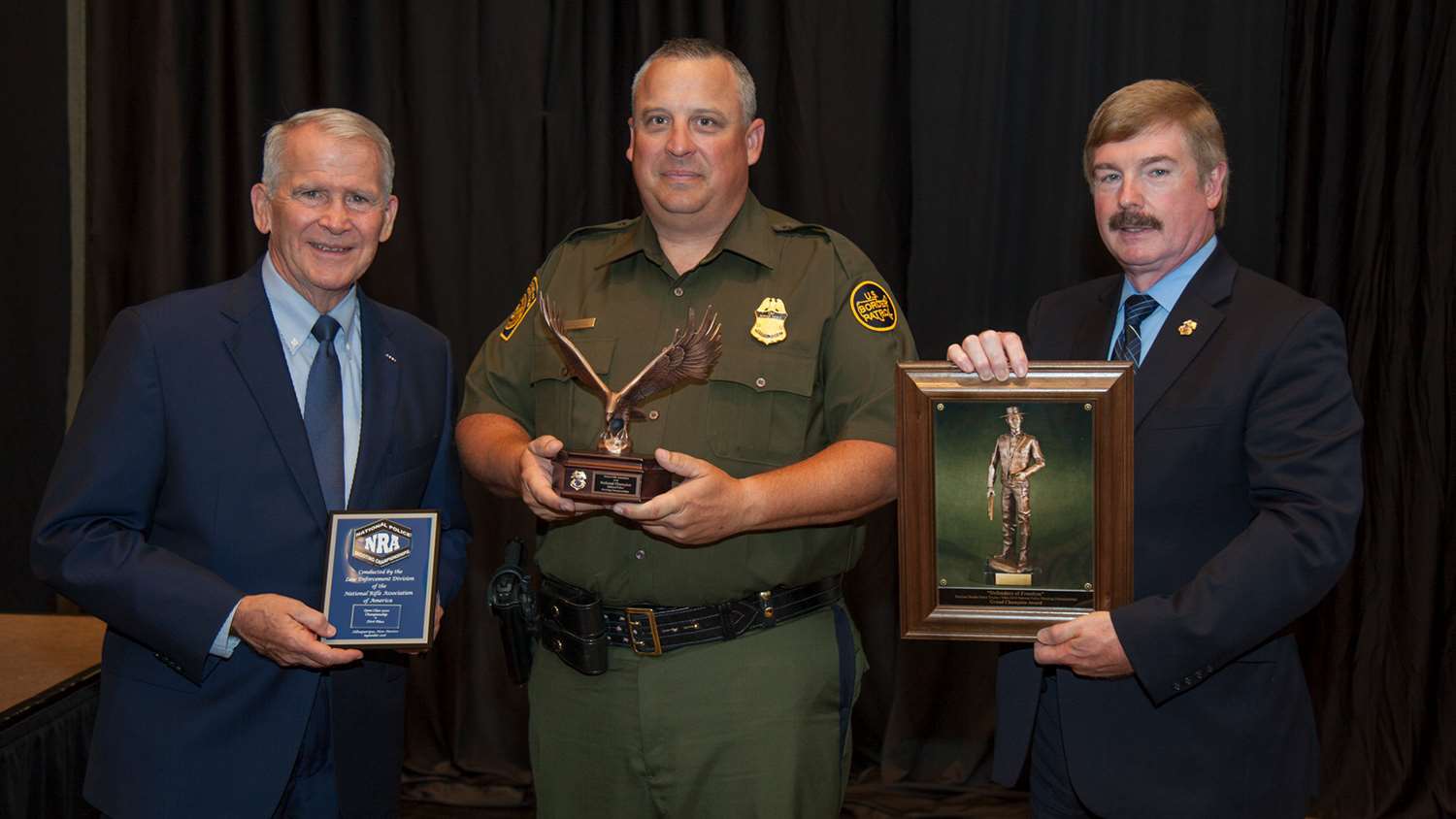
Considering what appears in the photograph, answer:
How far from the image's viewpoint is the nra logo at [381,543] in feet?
6.62

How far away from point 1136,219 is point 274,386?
140 centimetres

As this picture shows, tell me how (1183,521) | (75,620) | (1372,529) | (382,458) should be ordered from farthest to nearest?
(1372,529) → (75,620) → (382,458) → (1183,521)

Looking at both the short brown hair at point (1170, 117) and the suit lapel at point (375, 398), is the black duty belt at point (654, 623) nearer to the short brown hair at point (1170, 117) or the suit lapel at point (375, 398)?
the suit lapel at point (375, 398)

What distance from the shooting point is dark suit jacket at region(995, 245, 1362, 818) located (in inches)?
71.5

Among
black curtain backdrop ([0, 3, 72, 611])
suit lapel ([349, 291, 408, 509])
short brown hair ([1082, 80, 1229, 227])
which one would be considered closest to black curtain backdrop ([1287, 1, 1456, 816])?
short brown hair ([1082, 80, 1229, 227])

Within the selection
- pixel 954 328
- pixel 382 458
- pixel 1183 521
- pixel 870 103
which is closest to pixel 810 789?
pixel 1183 521

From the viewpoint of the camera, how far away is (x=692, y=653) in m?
2.19

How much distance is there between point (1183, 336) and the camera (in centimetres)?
194

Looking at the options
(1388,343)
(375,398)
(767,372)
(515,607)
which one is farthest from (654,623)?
(1388,343)

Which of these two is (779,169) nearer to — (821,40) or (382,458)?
(821,40)

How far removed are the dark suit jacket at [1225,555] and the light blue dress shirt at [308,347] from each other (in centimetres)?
121

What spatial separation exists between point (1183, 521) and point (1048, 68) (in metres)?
2.09

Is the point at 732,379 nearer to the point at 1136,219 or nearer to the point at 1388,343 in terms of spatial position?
the point at 1136,219

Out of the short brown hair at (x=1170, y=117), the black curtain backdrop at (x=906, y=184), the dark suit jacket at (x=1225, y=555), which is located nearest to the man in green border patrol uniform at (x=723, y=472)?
the dark suit jacket at (x=1225, y=555)
